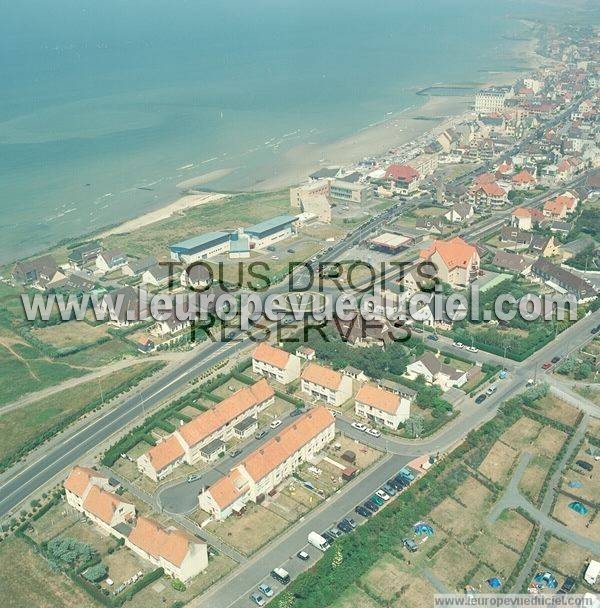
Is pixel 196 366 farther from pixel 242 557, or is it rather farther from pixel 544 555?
pixel 544 555

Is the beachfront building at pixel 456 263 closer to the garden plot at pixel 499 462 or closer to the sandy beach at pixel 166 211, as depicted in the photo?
the garden plot at pixel 499 462

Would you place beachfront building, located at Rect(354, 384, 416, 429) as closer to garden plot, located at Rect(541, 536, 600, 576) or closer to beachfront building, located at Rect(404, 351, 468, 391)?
beachfront building, located at Rect(404, 351, 468, 391)

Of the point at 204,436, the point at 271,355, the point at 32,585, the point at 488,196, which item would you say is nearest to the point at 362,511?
the point at 204,436

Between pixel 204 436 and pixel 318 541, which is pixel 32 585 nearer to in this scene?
pixel 204 436

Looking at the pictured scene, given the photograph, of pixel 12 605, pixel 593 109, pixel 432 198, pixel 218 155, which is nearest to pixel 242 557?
pixel 12 605

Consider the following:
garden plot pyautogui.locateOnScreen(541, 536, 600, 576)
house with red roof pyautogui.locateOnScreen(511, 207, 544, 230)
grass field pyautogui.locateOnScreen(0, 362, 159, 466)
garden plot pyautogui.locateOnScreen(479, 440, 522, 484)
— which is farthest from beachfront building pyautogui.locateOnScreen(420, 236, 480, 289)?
garden plot pyautogui.locateOnScreen(541, 536, 600, 576)
